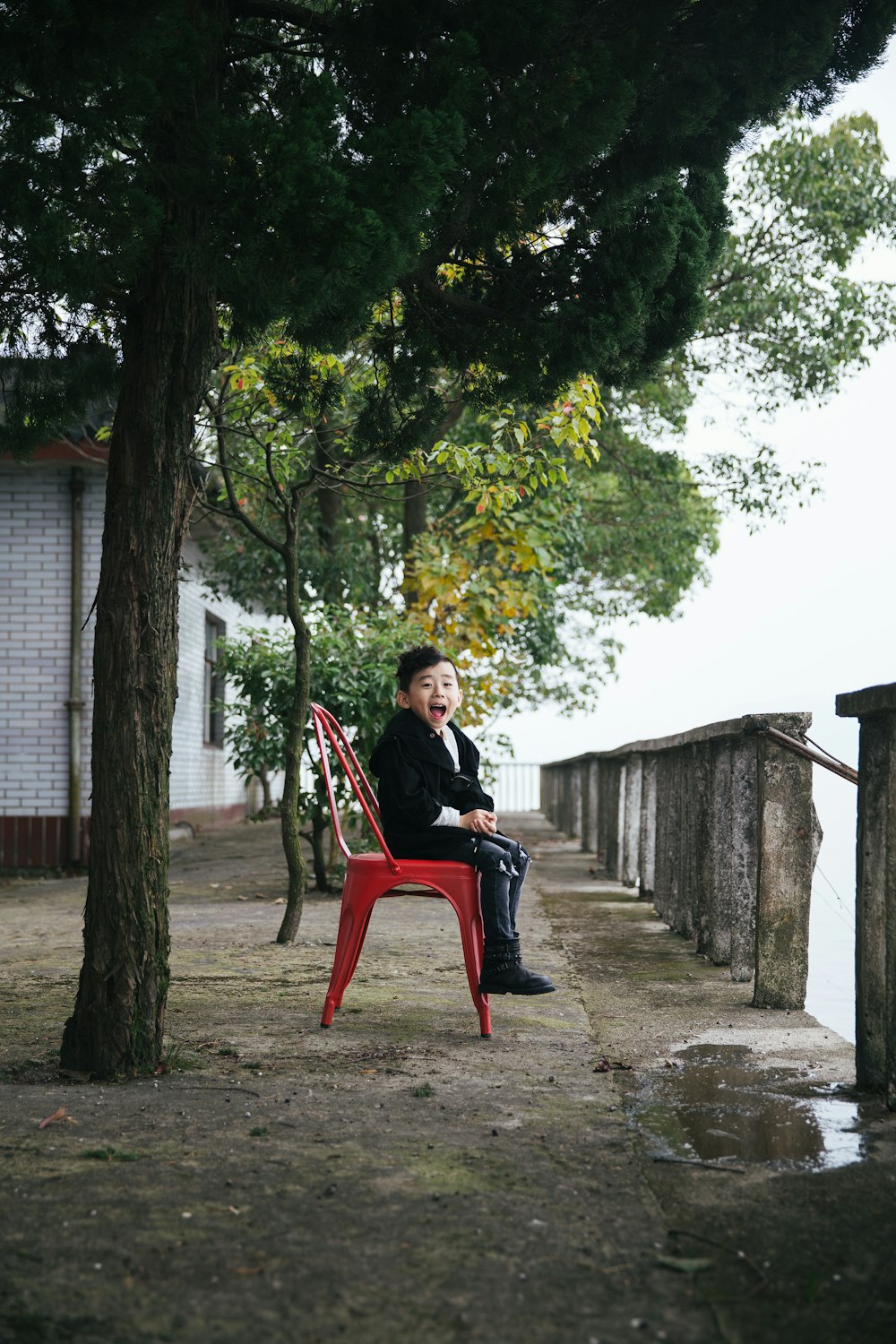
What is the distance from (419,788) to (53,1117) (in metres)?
1.67

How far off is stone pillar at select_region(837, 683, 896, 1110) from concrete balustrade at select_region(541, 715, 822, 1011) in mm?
113

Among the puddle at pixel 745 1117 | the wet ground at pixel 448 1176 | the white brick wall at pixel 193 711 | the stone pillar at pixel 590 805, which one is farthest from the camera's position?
the white brick wall at pixel 193 711

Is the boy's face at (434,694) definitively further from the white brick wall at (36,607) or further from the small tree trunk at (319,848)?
the white brick wall at (36,607)

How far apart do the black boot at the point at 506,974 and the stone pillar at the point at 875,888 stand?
3.51ft

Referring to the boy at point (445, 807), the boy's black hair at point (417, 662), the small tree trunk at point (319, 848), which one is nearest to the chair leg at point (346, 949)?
the boy at point (445, 807)

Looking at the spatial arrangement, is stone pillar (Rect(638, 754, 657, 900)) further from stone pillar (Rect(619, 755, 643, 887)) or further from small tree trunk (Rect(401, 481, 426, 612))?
small tree trunk (Rect(401, 481, 426, 612))

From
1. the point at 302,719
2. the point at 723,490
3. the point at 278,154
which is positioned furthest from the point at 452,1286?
the point at 723,490

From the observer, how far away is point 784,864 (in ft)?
15.8

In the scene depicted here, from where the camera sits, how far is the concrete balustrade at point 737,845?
4832 millimetres

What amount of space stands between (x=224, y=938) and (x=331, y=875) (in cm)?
269

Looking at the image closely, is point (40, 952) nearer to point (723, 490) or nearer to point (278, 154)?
→ point (278, 154)

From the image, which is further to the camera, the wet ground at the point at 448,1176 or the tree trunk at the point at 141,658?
the tree trunk at the point at 141,658

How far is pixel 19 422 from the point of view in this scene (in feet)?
16.7

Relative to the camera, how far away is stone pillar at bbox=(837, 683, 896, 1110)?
134 inches
